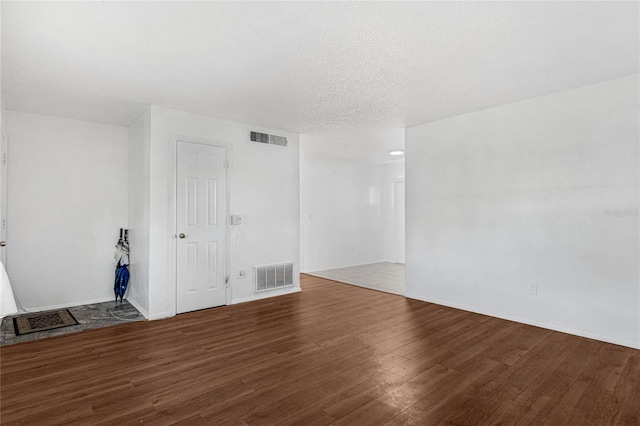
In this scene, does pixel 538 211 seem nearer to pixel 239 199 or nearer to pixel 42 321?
pixel 239 199

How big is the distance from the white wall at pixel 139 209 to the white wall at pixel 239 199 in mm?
110

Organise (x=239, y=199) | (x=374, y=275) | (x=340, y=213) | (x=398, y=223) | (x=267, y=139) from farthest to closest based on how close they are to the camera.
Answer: (x=398, y=223) → (x=340, y=213) → (x=374, y=275) → (x=267, y=139) → (x=239, y=199)

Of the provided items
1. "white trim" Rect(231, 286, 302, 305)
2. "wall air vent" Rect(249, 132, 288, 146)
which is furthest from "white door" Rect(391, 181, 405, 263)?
"wall air vent" Rect(249, 132, 288, 146)

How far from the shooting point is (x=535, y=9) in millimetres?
2219

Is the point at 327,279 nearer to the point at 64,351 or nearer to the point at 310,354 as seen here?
the point at 310,354

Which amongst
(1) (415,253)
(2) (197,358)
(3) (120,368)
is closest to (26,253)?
(3) (120,368)

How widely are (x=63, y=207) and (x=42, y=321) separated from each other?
1.55 m

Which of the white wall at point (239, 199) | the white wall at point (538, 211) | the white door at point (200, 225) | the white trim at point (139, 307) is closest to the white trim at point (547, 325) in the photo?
the white wall at point (538, 211)

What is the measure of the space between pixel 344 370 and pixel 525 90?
3.47m

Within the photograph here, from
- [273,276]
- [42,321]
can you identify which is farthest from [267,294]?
[42,321]

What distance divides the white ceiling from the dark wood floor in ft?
8.61

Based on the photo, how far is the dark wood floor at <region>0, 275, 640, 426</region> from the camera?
216 cm

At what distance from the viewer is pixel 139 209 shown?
4.54 metres

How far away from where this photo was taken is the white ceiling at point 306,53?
2.23 m
